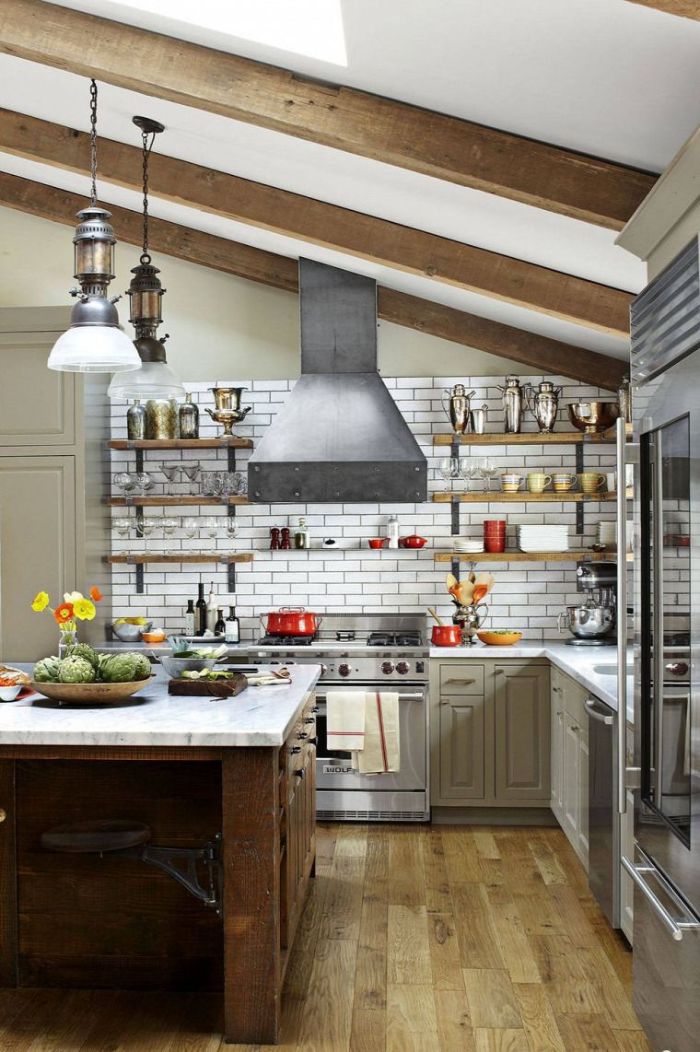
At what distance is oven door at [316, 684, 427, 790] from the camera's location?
579 centimetres

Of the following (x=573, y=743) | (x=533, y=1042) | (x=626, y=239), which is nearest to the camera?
(x=626, y=239)

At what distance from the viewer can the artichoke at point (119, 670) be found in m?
3.68

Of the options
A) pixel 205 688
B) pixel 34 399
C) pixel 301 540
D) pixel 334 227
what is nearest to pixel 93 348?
pixel 205 688

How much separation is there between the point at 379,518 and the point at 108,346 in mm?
3366

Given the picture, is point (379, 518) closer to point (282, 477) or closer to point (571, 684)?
point (282, 477)

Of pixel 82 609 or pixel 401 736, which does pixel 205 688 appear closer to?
pixel 82 609

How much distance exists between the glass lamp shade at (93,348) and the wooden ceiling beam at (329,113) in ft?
3.28

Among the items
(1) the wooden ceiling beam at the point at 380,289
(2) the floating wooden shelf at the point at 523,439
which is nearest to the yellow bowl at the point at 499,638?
(2) the floating wooden shelf at the point at 523,439

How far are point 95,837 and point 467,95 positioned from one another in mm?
2663

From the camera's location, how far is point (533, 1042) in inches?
128

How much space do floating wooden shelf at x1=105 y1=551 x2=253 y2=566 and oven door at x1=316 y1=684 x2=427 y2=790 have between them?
120 centimetres

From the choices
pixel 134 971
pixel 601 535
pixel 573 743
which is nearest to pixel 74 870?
pixel 134 971

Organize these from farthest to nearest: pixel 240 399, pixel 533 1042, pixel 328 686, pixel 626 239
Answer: pixel 240 399, pixel 328 686, pixel 533 1042, pixel 626 239

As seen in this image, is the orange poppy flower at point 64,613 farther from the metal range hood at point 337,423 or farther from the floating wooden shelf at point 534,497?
the floating wooden shelf at point 534,497
